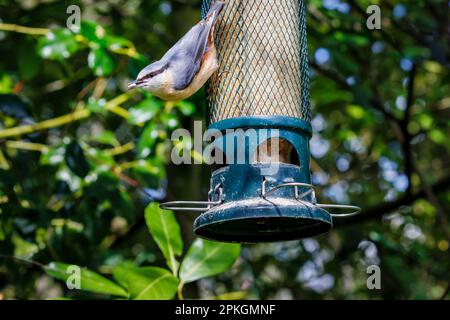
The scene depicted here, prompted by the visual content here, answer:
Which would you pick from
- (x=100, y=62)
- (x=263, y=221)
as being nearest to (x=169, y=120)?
(x=100, y=62)

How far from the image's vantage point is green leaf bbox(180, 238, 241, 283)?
340 cm

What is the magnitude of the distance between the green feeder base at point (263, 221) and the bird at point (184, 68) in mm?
565

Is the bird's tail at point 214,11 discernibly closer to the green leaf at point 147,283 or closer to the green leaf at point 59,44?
the green leaf at point 59,44

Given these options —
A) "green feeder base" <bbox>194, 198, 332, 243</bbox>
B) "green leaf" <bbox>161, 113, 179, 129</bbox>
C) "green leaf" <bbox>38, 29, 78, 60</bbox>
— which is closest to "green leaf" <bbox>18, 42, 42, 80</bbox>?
"green leaf" <bbox>38, 29, 78, 60</bbox>

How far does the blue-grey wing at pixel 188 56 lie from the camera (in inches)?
129

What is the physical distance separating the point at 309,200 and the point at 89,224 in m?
1.59

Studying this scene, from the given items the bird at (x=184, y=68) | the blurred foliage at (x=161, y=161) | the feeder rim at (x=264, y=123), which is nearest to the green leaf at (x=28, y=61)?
the blurred foliage at (x=161, y=161)

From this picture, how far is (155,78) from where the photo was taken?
3.28 m

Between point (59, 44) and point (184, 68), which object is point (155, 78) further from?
point (59, 44)

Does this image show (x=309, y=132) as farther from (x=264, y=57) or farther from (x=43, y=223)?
(x=43, y=223)

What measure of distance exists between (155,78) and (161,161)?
1.18 m

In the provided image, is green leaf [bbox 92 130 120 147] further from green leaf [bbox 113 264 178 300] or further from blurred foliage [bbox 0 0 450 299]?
green leaf [bbox 113 264 178 300]

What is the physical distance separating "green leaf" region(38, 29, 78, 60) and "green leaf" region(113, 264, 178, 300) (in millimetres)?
1272
